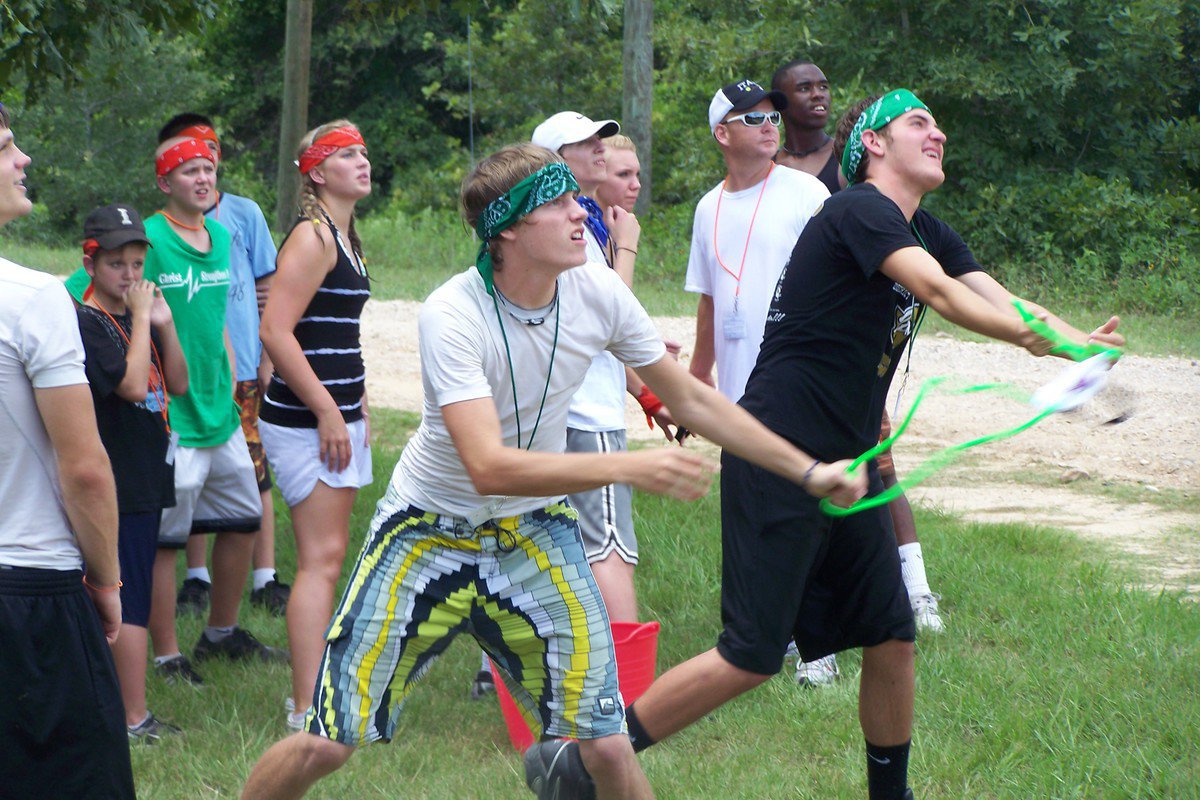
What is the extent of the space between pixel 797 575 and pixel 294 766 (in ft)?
4.91

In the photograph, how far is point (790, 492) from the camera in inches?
149

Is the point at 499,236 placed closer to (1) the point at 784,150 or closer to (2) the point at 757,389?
(2) the point at 757,389

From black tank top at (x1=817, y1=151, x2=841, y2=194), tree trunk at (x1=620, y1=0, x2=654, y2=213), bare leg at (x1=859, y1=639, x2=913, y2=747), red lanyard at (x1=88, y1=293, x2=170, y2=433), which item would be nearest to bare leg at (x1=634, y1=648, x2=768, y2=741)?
bare leg at (x1=859, y1=639, x2=913, y2=747)

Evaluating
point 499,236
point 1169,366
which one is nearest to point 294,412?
point 499,236

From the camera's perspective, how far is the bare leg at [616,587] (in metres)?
4.77

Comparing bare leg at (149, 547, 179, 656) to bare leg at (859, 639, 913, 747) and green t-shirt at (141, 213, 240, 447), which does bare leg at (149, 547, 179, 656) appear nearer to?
green t-shirt at (141, 213, 240, 447)

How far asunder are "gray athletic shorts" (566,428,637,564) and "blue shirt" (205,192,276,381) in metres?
1.97

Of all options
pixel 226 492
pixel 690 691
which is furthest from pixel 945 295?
pixel 226 492

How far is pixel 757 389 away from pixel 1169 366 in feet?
28.6

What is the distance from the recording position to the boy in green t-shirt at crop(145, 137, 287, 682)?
5230 mm

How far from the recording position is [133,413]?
4.55 metres

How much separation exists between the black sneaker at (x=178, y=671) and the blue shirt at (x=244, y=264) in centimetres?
136

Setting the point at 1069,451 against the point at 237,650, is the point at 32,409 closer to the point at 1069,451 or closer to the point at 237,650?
the point at 237,650

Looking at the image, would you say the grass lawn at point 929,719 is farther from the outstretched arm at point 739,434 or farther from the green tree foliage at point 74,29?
the green tree foliage at point 74,29
